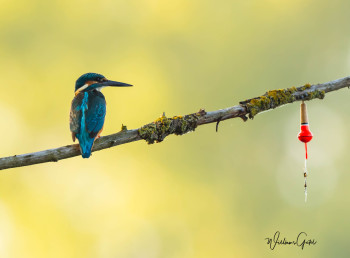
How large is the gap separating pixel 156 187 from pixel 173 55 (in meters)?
10.7

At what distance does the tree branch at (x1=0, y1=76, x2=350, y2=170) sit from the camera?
4.30m

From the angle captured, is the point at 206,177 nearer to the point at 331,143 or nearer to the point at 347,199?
the point at 347,199

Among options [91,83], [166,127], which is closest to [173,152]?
[91,83]

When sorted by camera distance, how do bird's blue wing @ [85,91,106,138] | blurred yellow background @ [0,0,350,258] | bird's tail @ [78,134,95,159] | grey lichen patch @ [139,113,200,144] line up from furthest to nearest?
blurred yellow background @ [0,0,350,258] < bird's blue wing @ [85,91,106,138] < bird's tail @ [78,134,95,159] < grey lichen patch @ [139,113,200,144]

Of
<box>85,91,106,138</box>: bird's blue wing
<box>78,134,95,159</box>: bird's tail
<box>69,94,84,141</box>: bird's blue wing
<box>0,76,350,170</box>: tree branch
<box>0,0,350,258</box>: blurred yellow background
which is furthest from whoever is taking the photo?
<box>0,0,350,258</box>: blurred yellow background

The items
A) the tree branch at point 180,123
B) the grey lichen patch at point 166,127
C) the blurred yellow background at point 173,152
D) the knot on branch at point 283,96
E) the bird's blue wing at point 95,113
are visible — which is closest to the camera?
the tree branch at point 180,123

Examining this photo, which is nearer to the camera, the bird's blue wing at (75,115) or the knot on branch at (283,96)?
the knot on branch at (283,96)

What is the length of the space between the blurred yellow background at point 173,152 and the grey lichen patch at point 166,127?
15.7 m

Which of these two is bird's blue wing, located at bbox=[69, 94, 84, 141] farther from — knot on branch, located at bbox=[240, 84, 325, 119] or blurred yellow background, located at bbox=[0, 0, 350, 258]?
blurred yellow background, located at bbox=[0, 0, 350, 258]

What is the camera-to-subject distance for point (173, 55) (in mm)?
33750

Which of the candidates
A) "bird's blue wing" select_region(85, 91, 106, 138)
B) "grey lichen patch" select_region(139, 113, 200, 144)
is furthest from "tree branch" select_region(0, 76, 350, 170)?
"bird's blue wing" select_region(85, 91, 106, 138)

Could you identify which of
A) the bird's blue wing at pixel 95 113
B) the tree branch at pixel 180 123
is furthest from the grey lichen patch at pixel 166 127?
the bird's blue wing at pixel 95 113

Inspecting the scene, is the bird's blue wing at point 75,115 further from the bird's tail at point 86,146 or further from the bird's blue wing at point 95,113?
the bird's tail at point 86,146

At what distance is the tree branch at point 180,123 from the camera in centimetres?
430
